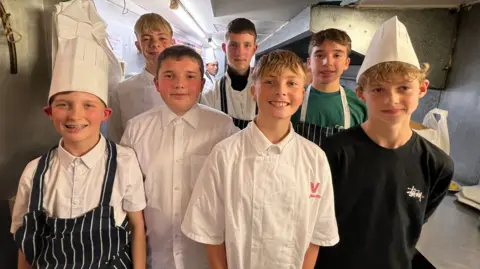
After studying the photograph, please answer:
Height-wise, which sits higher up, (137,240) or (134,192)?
(134,192)

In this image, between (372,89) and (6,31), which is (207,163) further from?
(6,31)

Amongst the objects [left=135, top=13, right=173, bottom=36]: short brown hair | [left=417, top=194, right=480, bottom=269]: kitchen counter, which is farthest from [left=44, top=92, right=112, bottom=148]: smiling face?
[left=417, top=194, right=480, bottom=269]: kitchen counter

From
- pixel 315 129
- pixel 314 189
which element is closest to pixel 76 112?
pixel 314 189

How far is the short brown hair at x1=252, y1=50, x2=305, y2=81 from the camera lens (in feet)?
3.00

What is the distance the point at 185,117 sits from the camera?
1.03 metres

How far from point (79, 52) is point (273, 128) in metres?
0.65

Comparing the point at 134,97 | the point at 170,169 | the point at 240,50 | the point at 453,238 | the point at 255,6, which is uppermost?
the point at 255,6

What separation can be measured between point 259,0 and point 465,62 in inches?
50.5

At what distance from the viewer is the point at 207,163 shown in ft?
3.00

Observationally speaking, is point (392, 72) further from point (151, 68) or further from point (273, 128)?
point (151, 68)

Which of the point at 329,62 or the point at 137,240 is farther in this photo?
the point at 329,62

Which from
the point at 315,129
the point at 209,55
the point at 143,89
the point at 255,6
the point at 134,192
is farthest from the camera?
the point at 209,55

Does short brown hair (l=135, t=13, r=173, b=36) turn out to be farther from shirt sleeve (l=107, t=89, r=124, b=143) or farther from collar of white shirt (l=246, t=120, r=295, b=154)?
collar of white shirt (l=246, t=120, r=295, b=154)

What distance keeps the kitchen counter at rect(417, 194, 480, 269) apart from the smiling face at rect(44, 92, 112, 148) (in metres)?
1.30
